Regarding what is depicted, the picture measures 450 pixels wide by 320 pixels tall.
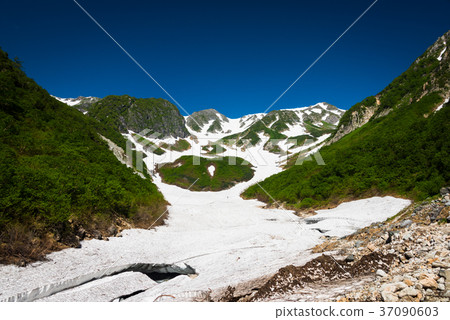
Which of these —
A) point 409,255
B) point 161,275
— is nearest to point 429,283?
point 409,255

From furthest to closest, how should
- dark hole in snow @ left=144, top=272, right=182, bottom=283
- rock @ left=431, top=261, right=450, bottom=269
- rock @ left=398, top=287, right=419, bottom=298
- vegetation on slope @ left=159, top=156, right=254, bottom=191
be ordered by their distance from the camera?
vegetation on slope @ left=159, top=156, right=254, bottom=191, dark hole in snow @ left=144, top=272, right=182, bottom=283, rock @ left=431, top=261, right=450, bottom=269, rock @ left=398, top=287, right=419, bottom=298

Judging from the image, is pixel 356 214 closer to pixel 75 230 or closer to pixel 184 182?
pixel 75 230

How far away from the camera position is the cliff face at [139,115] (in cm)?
11869

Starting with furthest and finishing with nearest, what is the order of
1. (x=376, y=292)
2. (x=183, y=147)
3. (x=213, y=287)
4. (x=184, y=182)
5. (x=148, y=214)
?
(x=183, y=147) < (x=184, y=182) < (x=148, y=214) < (x=213, y=287) < (x=376, y=292)

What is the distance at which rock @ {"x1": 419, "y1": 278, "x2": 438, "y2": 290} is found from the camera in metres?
3.38

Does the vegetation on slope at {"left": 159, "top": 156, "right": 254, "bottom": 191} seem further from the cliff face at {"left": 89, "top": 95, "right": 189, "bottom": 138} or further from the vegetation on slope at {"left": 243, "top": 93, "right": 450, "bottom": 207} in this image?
the cliff face at {"left": 89, "top": 95, "right": 189, "bottom": 138}

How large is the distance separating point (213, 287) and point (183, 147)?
125 meters

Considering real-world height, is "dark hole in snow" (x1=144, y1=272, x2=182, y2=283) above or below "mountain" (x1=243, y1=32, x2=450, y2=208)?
below

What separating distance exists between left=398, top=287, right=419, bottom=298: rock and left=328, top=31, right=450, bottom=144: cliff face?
1775 inches

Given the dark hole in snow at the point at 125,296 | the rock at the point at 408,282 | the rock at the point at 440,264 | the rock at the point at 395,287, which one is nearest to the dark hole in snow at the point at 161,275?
the dark hole in snow at the point at 125,296

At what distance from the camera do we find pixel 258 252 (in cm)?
1009

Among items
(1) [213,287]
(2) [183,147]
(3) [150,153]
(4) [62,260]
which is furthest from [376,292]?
(2) [183,147]

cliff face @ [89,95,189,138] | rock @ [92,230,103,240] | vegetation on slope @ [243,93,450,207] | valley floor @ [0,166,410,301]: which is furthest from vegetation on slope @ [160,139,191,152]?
rock @ [92,230,103,240]

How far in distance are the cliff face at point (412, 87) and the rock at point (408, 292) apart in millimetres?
45093
